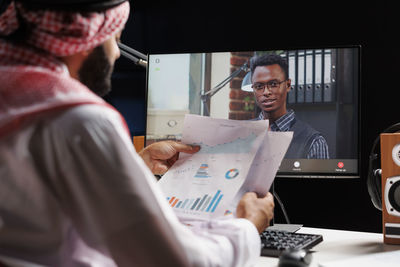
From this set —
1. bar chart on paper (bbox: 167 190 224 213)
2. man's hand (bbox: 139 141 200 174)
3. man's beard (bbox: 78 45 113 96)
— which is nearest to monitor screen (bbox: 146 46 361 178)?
man's hand (bbox: 139 141 200 174)

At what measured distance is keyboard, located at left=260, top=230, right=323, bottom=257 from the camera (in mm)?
1009

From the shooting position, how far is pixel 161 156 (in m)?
1.20

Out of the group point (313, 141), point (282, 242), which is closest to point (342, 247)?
point (282, 242)

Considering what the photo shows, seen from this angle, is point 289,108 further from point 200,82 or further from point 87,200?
point 87,200

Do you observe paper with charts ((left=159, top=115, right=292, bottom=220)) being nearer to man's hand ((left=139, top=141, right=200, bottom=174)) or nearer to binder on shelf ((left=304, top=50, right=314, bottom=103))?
man's hand ((left=139, top=141, right=200, bottom=174))

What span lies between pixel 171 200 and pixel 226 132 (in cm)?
21

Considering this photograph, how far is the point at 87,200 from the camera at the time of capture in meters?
0.56

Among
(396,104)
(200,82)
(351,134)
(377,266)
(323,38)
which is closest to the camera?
(377,266)

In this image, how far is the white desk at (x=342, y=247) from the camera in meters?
0.98

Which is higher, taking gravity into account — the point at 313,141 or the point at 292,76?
the point at 292,76

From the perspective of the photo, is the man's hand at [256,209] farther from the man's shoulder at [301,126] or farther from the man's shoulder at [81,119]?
the man's shoulder at [301,126]

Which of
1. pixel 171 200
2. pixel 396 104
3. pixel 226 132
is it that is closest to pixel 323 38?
Result: pixel 396 104

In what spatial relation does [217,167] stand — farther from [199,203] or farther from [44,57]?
[44,57]

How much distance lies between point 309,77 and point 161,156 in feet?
1.71
